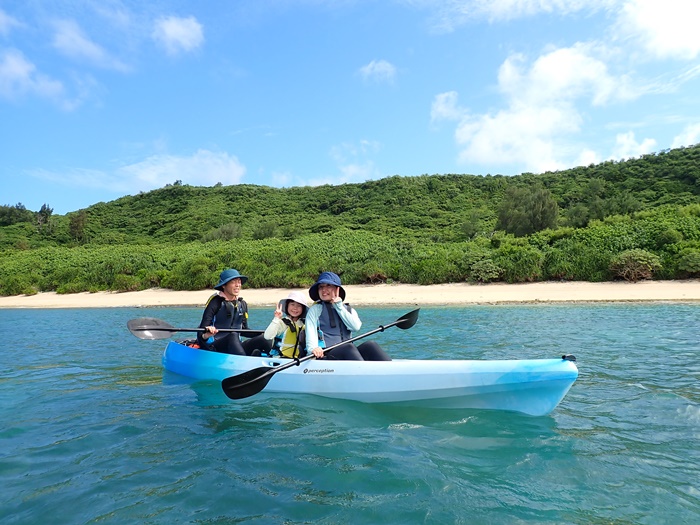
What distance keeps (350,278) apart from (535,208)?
47.7 feet

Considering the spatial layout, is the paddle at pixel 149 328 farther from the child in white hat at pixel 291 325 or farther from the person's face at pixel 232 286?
the child in white hat at pixel 291 325

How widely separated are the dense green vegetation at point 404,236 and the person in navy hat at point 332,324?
14895mm

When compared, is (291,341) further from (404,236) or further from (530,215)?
(404,236)

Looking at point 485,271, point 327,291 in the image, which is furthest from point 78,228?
point 327,291

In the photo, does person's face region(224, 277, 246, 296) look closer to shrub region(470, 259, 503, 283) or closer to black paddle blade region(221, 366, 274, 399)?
black paddle blade region(221, 366, 274, 399)

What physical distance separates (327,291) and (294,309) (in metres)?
0.65

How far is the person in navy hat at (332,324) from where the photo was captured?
5766 millimetres

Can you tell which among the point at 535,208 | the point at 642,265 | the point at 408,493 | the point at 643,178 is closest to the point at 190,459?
the point at 408,493

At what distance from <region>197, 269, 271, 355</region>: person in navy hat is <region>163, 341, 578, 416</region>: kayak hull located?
3.11ft

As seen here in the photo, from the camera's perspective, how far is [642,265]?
57.9 feet

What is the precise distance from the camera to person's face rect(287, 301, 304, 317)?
6.21m

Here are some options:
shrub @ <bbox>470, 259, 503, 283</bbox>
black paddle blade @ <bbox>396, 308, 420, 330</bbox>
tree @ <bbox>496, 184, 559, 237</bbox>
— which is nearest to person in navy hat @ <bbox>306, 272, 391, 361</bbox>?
black paddle blade @ <bbox>396, 308, 420, 330</bbox>

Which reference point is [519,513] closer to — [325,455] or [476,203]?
[325,455]

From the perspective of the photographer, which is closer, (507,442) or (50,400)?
(507,442)
